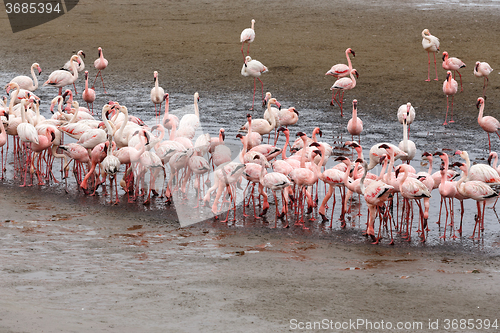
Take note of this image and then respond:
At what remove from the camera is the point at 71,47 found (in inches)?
680

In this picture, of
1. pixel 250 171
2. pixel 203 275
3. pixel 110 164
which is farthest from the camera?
pixel 110 164

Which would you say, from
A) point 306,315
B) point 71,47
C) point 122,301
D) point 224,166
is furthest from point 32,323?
point 71,47

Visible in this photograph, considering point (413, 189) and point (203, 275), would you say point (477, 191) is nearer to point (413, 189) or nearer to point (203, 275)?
point (413, 189)

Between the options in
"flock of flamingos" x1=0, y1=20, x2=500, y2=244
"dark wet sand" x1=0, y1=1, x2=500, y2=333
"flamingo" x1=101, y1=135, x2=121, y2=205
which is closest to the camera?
"dark wet sand" x1=0, y1=1, x2=500, y2=333

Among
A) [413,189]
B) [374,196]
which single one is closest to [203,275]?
[374,196]

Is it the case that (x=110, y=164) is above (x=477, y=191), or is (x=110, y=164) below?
above

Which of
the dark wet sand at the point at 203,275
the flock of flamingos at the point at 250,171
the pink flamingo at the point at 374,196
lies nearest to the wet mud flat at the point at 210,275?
the dark wet sand at the point at 203,275

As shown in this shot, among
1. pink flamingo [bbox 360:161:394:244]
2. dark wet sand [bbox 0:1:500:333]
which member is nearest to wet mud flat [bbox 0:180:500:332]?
dark wet sand [bbox 0:1:500:333]

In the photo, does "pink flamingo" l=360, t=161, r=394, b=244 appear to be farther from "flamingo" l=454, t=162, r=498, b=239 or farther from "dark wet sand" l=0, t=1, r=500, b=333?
"flamingo" l=454, t=162, r=498, b=239

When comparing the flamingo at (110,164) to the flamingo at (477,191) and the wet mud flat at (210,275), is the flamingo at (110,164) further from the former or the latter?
the flamingo at (477,191)

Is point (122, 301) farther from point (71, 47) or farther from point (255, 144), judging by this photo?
point (71, 47)

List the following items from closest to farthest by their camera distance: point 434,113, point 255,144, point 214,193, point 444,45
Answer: point 214,193 → point 255,144 → point 434,113 → point 444,45

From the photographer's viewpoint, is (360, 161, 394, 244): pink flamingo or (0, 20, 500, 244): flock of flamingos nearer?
(360, 161, 394, 244): pink flamingo

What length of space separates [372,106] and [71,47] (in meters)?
9.18
